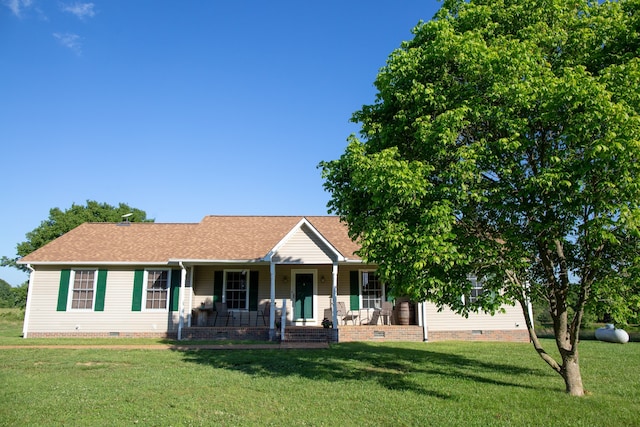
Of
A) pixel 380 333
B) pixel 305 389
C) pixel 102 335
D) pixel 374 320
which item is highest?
pixel 374 320

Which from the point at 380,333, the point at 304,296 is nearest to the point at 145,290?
the point at 304,296

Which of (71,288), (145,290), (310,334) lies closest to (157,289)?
(145,290)

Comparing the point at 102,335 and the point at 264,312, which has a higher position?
the point at 264,312

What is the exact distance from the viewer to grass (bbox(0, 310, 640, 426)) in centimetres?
685

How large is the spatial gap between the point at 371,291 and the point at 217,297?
6499 millimetres

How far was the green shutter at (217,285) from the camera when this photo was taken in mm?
18328

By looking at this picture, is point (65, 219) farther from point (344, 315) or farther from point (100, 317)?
point (344, 315)

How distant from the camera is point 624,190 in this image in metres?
6.71

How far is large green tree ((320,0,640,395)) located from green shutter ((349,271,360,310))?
9.69m

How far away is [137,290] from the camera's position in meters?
17.9

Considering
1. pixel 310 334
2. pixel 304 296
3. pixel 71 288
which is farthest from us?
pixel 304 296

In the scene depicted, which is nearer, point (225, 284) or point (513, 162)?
point (513, 162)

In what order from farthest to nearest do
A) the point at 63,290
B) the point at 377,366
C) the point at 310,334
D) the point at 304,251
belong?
1. the point at 63,290
2. the point at 304,251
3. the point at 310,334
4. the point at 377,366

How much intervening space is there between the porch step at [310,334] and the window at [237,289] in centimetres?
291
